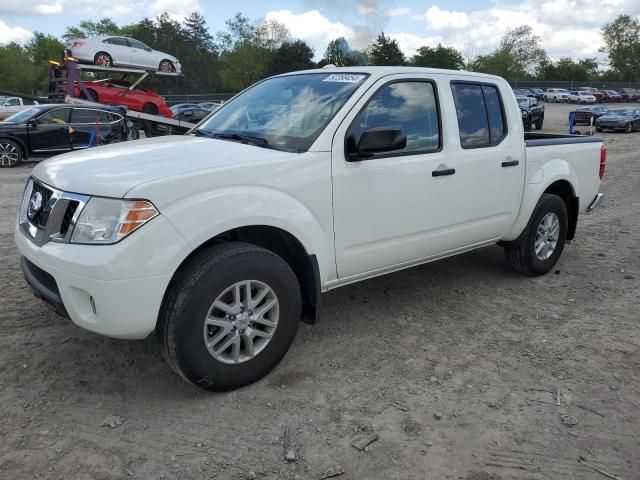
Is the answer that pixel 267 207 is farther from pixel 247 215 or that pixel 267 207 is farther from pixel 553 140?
pixel 553 140

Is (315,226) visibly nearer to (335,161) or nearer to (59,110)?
(335,161)

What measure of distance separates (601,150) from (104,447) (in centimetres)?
527

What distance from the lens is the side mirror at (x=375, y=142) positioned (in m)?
3.20

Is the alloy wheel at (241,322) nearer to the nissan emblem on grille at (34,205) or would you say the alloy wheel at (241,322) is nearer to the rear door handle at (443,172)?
the nissan emblem on grille at (34,205)

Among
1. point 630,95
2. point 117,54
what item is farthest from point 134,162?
point 630,95

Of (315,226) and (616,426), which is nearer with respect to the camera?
(616,426)

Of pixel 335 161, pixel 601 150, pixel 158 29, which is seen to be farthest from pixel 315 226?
pixel 158 29

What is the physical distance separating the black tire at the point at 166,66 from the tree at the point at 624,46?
306ft

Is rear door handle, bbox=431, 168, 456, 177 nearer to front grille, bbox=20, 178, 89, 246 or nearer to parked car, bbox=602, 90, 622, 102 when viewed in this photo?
front grille, bbox=20, 178, 89, 246

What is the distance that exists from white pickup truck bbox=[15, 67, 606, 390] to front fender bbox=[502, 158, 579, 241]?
0.20 feet

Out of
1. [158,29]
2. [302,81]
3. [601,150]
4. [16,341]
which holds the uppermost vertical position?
[158,29]

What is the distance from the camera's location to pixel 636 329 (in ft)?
13.4

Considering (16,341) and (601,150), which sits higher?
(601,150)

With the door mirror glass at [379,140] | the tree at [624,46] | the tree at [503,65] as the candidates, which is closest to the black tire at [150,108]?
the door mirror glass at [379,140]
